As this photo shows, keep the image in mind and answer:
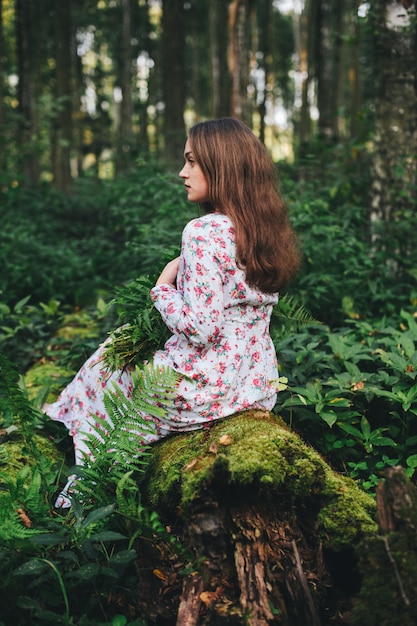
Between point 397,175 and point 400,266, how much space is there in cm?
94

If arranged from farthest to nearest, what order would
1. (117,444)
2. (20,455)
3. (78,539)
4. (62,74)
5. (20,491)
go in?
1. (62,74)
2. (20,455)
3. (117,444)
4. (20,491)
5. (78,539)

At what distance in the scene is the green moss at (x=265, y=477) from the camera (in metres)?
2.51

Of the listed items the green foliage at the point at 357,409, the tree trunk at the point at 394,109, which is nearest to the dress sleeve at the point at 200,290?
the green foliage at the point at 357,409

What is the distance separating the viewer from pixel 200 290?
119 inches

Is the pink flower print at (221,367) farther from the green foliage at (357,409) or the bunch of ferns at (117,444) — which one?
the green foliage at (357,409)

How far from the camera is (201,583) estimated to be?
7.88 ft

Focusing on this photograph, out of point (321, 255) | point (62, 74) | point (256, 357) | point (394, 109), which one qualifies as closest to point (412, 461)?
point (256, 357)

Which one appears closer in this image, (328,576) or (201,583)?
(201,583)

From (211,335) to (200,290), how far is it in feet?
0.81

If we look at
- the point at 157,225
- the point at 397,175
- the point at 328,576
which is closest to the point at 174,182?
the point at 157,225

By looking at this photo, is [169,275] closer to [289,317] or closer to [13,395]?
[289,317]

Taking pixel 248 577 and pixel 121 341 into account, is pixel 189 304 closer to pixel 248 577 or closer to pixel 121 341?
pixel 121 341

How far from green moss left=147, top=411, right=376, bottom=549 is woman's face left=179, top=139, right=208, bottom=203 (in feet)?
4.23

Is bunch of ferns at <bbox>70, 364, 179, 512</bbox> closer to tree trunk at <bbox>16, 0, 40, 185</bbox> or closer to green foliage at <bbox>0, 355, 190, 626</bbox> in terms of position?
green foliage at <bbox>0, 355, 190, 626</bbox>
